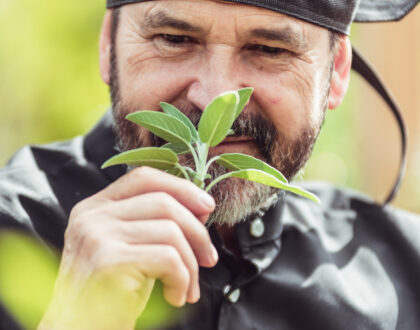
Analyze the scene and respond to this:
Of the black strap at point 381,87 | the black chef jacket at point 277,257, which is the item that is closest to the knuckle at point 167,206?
the black chef jacket at point 277,257

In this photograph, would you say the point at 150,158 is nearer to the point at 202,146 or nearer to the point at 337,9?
the point at 202,146

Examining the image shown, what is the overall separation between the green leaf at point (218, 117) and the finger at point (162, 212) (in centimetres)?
19

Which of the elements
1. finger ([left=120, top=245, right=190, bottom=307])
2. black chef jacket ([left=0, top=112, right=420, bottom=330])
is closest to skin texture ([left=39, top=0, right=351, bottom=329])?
finger ([left=120, top=245, right=190, bottom=307])

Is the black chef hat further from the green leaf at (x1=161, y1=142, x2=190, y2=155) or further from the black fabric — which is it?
the green leaf at (x1=161, y1=142, x2=190, y2=155)

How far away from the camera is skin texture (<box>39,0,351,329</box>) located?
1.36m

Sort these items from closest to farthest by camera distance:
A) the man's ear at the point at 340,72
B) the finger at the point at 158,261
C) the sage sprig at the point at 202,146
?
the finger at the point at 158,261
the sage sprig at the point at 202,146
the man's ear at the point at 340,72

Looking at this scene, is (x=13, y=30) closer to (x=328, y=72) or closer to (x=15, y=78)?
(x=15, y=78)

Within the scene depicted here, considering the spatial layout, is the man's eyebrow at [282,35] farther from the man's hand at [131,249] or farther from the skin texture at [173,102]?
the man's hand at [131,249]

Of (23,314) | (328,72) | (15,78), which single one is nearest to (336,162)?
(15,78)

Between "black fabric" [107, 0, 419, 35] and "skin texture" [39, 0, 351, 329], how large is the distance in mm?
29

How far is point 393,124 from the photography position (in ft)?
21.3

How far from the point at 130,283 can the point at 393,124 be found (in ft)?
18.3

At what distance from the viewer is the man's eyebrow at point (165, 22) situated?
6.82 feet

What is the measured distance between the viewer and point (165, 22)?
6.96 feet
